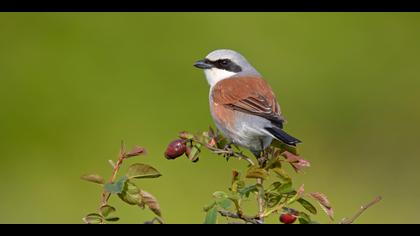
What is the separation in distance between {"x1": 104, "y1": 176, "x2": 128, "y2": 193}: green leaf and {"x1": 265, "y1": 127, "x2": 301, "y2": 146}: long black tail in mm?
955

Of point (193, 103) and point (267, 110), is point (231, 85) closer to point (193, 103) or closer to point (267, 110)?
point (267, 110)

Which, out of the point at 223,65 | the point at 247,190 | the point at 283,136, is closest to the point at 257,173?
the point at 247,190

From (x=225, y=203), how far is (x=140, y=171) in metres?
0.25

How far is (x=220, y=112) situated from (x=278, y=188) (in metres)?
1.64

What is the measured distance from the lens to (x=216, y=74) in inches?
156

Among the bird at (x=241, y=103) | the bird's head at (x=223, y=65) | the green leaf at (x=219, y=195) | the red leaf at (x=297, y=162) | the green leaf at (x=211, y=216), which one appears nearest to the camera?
the green leaf at (x=211, y=216)

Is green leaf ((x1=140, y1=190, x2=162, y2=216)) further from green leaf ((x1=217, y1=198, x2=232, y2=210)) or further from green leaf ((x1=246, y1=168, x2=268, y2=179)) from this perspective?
green leaf ((x1=246, y1=168, x2=268, y2=179))

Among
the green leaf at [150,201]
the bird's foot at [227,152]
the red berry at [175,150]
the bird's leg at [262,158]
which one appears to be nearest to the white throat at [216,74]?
the bird's leg at [262,158]

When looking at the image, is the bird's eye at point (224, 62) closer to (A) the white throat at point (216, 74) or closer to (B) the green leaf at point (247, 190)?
(A) the white throat at point (216, 74)

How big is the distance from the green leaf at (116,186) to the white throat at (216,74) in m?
2.13

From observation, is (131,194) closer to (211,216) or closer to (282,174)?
(211,216)

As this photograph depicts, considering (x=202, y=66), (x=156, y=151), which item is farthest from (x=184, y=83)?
(x=202, y=66)

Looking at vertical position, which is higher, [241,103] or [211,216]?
[241,103]

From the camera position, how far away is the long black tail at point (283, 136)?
2.66 meters
